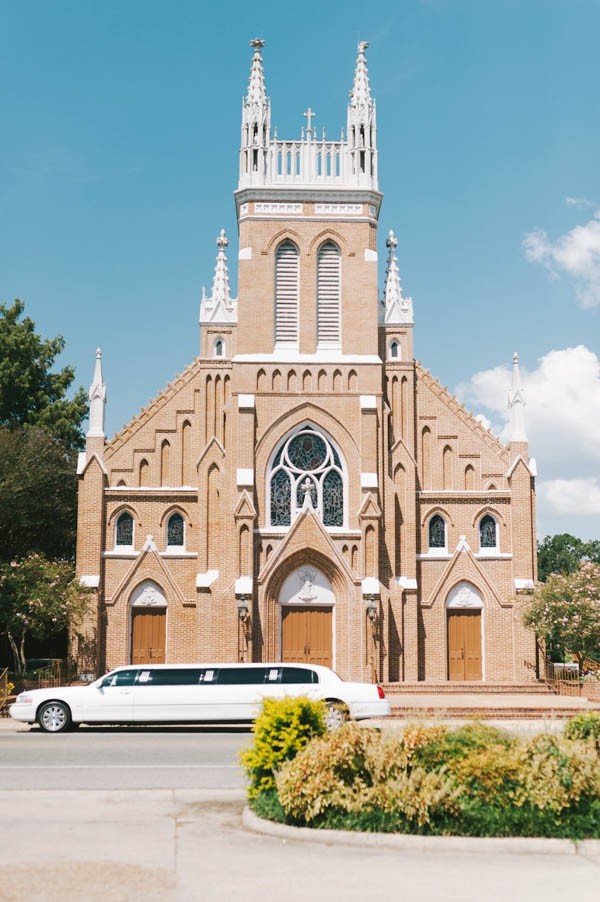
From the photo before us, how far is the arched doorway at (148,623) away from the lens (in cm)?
3466

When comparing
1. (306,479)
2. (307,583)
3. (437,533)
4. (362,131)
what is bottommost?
(307,583)

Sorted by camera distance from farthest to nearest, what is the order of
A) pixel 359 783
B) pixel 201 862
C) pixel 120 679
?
pixel 120 679 < pixel 359 783 < pixel 201 862

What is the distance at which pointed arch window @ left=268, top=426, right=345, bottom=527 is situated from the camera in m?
34.7

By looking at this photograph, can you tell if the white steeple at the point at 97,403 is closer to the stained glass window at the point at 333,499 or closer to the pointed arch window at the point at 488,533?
the stained glass window at the point at 333,499

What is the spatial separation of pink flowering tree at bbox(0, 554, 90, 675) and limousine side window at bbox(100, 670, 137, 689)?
9.57m

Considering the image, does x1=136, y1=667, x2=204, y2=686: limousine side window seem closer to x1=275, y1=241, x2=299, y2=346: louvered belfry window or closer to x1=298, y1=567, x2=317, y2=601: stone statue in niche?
x1=298, y1=567, x2=317, y2=601: stone statue in niche

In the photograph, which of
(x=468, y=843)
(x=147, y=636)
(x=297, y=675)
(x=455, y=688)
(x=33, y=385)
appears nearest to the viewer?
(x=468, y=843)

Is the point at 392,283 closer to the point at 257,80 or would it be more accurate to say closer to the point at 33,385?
the point at 257,80

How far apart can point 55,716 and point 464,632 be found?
1622cm

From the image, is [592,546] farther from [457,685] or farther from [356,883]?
[356,883]

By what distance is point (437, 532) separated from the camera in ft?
116

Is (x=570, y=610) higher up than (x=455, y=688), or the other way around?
(x=570, y=610)

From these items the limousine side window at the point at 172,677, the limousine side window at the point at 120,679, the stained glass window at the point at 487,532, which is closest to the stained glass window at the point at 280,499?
the stained glass window at the point at 487,532

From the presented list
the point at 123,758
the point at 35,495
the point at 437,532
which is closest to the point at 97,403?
the point at 35,495
